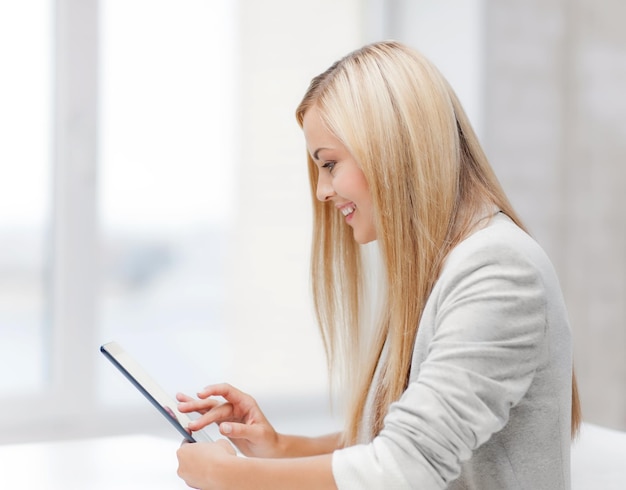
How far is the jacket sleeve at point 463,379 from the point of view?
2.93ft

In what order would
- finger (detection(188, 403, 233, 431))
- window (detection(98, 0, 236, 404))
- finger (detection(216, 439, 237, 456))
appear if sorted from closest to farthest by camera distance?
finger (detection(216, 439, 237, 456)) < finger (detection(188, 403, 233, 431)) < window (detection(98, 0, 236, 404))

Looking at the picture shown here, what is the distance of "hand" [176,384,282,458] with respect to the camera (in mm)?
1273

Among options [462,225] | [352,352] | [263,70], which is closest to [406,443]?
[462,225]

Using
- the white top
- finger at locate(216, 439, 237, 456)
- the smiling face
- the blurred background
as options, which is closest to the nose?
the smiling face

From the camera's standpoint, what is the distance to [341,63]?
1192mm

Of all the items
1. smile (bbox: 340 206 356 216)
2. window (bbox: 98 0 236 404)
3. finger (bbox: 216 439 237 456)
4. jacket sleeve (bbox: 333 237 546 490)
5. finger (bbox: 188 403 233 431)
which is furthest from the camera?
window (bbox: 98 0 236 404)

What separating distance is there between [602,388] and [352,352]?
178 centimetres

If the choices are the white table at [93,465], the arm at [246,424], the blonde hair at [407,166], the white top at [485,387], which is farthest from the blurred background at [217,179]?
the white top at [485,387]

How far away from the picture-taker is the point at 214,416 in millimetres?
1255

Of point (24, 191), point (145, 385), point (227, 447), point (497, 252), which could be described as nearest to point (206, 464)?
point (227, 447)

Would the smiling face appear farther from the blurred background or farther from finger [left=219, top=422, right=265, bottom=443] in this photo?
the blurred background

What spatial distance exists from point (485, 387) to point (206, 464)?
320 mm

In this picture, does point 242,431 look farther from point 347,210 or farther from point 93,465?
point 347,210

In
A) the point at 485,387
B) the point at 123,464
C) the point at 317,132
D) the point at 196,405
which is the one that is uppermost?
the point at 317,132
